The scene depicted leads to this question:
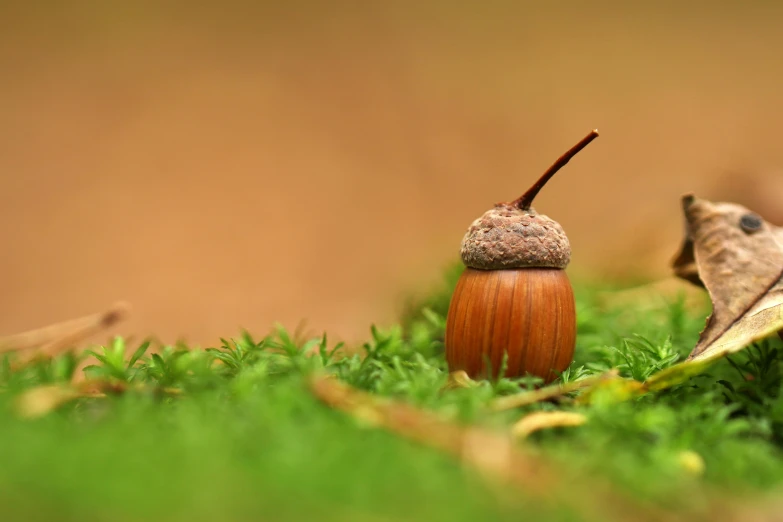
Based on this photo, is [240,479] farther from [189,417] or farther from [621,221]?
[621,221]

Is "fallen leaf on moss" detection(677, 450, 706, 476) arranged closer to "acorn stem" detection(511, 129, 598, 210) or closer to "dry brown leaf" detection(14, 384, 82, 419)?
"acorn stem" detection(511, 129, 598, 210)

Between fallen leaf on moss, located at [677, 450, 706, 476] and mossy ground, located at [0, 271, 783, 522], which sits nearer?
mossy ground, located at [0, 271, 783, 522]

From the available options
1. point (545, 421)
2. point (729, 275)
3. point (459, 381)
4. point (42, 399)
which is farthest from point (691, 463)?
point (42, 399)

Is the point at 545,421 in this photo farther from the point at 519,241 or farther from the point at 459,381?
the point at 519,241

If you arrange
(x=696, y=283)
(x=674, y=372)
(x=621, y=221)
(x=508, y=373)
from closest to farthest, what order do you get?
(x=674, y=372) < (x=508, y=373) < (x=696, y=283) < (x=621, y=221)

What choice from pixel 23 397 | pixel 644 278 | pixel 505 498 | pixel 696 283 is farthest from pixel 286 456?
pixel 644 278

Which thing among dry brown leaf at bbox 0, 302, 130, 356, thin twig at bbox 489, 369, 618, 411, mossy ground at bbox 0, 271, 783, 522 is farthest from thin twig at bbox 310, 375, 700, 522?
dry brown leaf at bbox 0, 302, 130, 356
